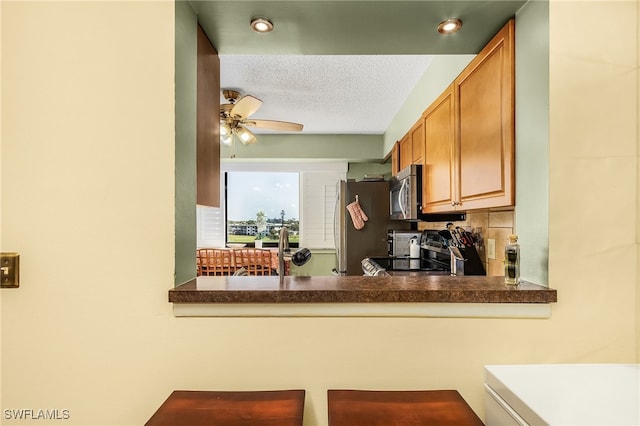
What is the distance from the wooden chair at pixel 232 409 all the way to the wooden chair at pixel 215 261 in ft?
9.61

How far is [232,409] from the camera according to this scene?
99 cm

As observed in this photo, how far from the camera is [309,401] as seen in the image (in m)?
1.19

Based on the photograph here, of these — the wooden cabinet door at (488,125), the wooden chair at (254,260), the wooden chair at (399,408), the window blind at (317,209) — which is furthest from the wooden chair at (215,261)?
the wooden chair at (399,408)

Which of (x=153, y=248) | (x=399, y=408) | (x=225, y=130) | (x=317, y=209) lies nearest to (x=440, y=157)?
(x=399, y=408)

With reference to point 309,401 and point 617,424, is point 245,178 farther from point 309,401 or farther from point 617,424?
point 617,424

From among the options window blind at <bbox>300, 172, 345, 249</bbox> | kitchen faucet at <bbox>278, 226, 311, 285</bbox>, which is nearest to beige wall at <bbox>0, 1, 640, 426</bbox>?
kitchen faucet at <bbox>278, 226, 311, 285</bbox>

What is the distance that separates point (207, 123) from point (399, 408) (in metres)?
1.34

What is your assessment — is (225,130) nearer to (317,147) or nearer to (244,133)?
(244,133)

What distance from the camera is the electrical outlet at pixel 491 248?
189 cm

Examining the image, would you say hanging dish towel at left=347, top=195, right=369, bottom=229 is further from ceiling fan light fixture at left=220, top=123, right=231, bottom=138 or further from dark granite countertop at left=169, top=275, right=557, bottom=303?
dark granite countertop at left=169, top=275, right=557, bottom=303

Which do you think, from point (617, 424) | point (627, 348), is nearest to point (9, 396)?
point (617, 424)

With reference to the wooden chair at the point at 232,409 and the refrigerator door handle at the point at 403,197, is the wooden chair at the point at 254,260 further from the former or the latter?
the wooden chair at the point at 232,409

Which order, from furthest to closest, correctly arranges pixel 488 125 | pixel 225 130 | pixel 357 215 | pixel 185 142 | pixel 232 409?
pixel 357 215, pixel 225 130, pixel 488 125, pixel 185 142, pixel 232 409

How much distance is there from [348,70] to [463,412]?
234 centimetres
